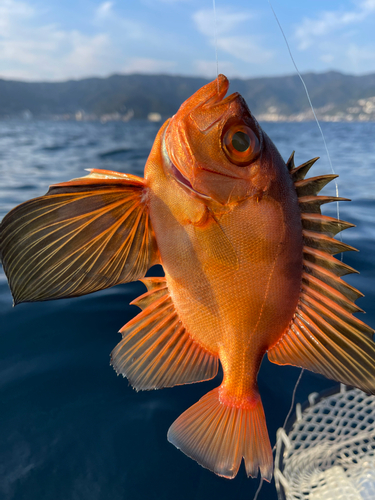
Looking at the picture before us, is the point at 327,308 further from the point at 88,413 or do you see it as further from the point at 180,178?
the point at 88,413

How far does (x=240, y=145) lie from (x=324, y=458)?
6.72 ft

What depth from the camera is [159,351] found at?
1.70 metres

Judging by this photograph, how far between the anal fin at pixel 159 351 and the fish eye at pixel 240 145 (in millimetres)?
717

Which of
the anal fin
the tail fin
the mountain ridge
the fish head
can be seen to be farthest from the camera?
the mountain ridge

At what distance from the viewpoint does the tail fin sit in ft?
4.71

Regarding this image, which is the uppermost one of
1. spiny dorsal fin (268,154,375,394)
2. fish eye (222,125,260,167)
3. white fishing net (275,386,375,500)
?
fish eye (222,125,260,167)

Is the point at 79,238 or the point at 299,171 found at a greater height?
the point at 299,171

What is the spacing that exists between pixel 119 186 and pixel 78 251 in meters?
0.39

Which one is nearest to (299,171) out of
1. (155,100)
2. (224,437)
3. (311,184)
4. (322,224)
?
(311,184)

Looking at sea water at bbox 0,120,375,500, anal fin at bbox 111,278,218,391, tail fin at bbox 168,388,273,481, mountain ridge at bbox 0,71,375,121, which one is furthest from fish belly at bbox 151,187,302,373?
mountain ridge at bbox 0,71,375,121

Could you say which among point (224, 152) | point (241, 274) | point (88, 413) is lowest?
point (88, 413)

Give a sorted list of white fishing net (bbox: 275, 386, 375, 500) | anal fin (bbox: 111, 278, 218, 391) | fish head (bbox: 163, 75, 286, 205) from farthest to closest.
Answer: white fishing net (bbox: 275, 386, 375, 500) < anal fin (bbox: 111, 278, 218, 391) < fish head (bbox: 163, 75, 286, 205)

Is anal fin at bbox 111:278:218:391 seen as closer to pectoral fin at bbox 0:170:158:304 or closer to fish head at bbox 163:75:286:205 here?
pectoral fin at bbox 0:170:158:304

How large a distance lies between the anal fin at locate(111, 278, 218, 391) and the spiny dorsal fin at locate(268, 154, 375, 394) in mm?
515
